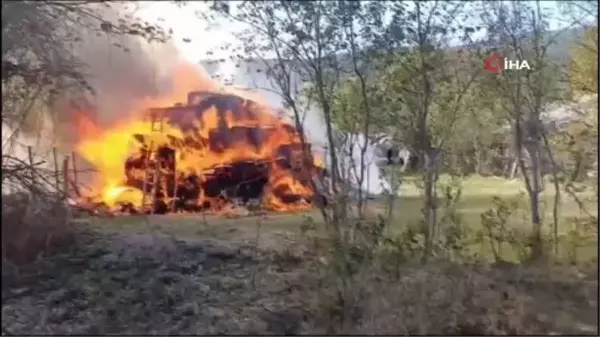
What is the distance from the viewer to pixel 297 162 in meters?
6.74

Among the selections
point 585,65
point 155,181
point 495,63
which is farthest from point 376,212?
point 155,181

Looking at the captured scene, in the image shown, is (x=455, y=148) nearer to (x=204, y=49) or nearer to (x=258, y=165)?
(x=258, y=165)

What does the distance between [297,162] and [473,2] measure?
78.0 inches

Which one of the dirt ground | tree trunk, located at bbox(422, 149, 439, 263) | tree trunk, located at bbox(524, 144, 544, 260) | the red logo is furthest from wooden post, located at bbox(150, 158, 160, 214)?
tree trunk, located at bbox(524, 144, 544, 260)

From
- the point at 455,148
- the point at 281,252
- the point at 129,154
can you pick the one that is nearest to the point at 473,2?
the point at 455,148

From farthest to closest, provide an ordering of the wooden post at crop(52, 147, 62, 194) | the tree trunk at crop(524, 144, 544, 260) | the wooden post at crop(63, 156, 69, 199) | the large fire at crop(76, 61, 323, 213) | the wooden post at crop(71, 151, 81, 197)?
the large fire at crop(76, 61, 323, 213)
the tree trunk at crop(524, 144, 544, 260)
the wooden post at crop(71, 151, 81, 197)
the wooden post at crop(63, 156, 69, 199)
the wooden post at crop(52, 147, 62, 194)

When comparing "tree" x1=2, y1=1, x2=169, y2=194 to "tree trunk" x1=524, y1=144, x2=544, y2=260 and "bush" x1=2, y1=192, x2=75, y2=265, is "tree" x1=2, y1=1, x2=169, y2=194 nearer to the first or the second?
"bush" x1=2, y1=192, x2=75, y2=265

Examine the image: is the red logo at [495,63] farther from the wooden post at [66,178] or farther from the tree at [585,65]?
the wooden post at [66,178]

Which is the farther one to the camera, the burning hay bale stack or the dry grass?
the burning hay bale stack

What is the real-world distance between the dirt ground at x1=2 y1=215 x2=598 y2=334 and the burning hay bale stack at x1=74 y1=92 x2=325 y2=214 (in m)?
0.44

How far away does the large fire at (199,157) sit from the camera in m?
6.72

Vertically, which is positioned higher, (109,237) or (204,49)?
(204,49)

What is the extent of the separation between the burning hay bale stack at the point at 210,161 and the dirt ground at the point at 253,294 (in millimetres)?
438

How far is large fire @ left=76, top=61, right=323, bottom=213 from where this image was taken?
22.0 ft
